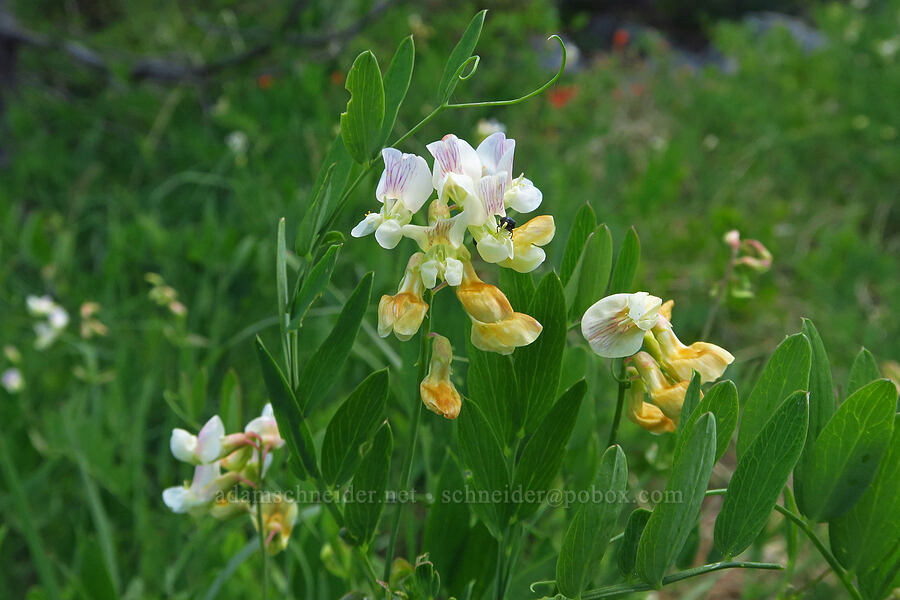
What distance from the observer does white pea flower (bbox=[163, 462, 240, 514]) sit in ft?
2.03

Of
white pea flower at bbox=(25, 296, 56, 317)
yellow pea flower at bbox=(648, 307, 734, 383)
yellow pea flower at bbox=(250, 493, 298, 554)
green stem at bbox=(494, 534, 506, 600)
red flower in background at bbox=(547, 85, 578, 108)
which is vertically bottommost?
red flower in background at bbox=(547, 85, 578, 108)

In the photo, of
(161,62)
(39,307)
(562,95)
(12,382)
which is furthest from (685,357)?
(562,95)

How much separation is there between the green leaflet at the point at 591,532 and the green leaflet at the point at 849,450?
0.13 metres

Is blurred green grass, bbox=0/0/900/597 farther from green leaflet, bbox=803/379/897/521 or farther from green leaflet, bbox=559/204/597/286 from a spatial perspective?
green leaflet, bbox=803/379/897/521

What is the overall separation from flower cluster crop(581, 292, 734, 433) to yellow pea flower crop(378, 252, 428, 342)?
10 centimetres

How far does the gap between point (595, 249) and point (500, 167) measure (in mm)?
89

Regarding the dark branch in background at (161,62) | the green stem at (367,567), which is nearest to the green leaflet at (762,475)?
the green stem at (367,567)

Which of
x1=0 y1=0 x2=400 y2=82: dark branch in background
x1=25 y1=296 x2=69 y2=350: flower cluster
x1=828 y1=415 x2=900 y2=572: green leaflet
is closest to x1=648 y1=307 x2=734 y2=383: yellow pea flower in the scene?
x1=828 y1=415 x2=900 y2=572: green leaflet

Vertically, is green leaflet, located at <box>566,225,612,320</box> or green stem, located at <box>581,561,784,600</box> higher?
green leaflet, located at <box>566,225,612,320</box>

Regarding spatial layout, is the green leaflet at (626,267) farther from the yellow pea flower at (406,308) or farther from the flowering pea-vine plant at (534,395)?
the yellow pea flower at (406,308)

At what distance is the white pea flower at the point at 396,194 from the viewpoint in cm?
46

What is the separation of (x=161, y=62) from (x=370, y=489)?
7.16ft

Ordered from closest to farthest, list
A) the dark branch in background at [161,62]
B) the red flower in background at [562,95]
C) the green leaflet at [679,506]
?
the green leaflet at [679,506]
the dark branch in background at [161,62]
the red flower in background at [562,95]

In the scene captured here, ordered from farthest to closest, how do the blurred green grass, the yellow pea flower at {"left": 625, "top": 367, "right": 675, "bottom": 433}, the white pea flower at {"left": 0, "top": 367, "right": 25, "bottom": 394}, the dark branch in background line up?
the dark branch in background < the white pea flower at {"left": 0, "top": 367, "right": 25, "bottom": 394} < the blurred green grass < the yellow pea flower at {"left": 625, "top": 367, "right": 675, "bottom": 433}
